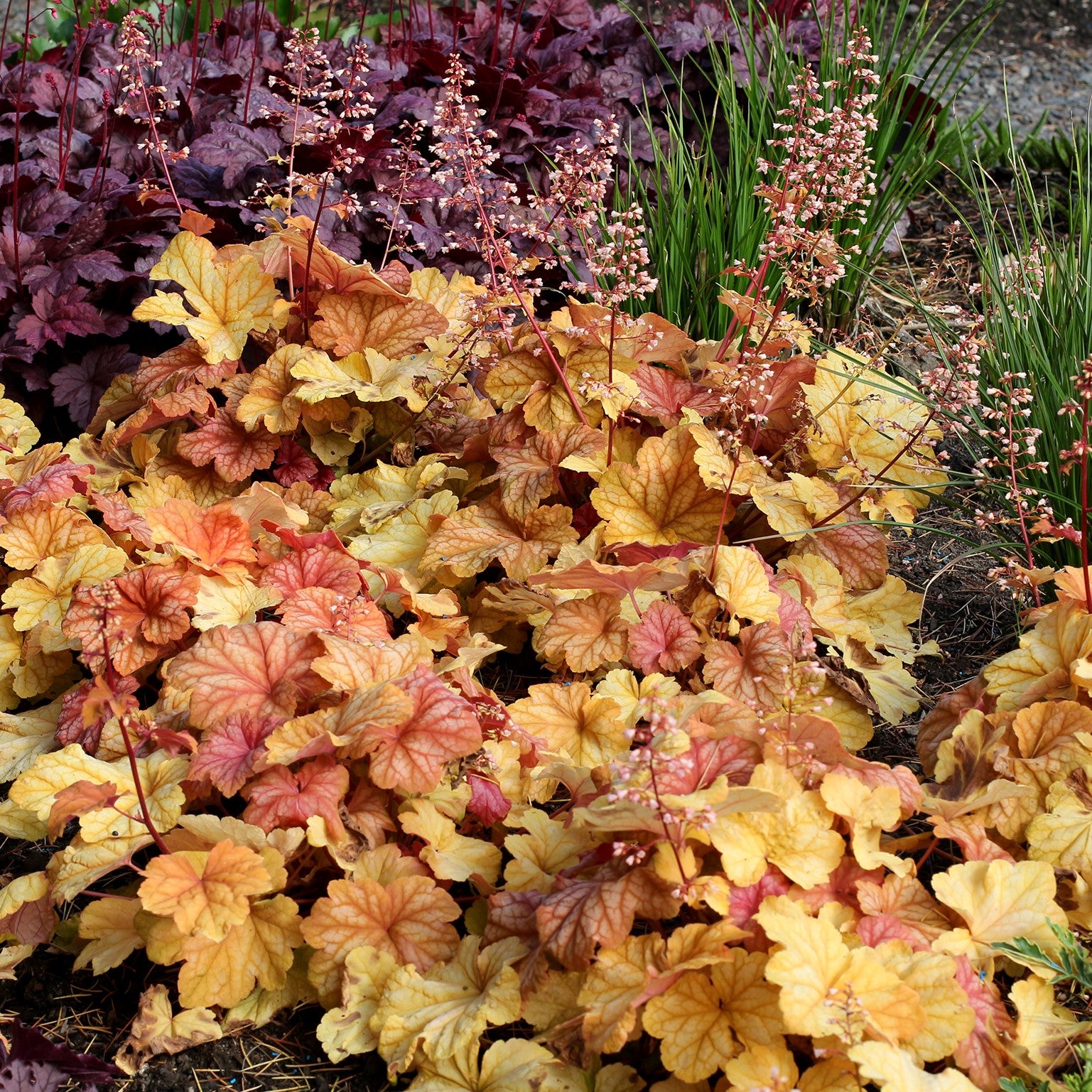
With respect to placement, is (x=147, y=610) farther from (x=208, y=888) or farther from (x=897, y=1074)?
(x=897, y=1074)

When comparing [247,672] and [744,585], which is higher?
[744,585]

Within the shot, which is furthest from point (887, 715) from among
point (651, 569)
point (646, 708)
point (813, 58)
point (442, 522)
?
point (813, 58)

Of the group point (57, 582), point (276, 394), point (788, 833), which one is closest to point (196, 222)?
point (276, 394)

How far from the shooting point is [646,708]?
4.94 feet

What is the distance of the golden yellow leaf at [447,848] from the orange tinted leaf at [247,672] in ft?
0.84

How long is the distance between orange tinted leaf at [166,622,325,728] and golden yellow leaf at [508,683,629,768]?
0.36m

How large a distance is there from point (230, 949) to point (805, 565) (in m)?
1.28

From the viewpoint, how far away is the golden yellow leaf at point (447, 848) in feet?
5.66

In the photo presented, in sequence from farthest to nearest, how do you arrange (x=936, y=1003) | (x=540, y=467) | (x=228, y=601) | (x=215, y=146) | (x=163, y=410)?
(x=215, y=146), (x=163, y=410), (x=540, y=467), (x=228, y=601), (x=936, y=1003)

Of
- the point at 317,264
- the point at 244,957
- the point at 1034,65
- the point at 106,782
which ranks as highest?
the point at 1034,65

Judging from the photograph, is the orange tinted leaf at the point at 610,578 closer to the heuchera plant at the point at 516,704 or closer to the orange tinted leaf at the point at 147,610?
the heuchera plant at the point at 516,704

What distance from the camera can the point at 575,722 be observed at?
6.51ft

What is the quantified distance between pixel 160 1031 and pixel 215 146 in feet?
7.07

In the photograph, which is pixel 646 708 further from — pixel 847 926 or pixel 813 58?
pixel 813 58
